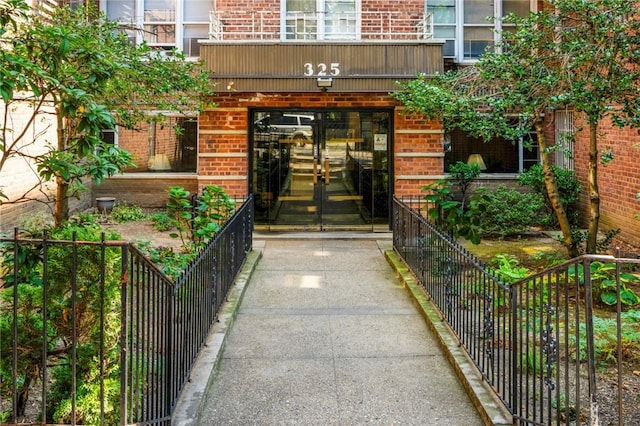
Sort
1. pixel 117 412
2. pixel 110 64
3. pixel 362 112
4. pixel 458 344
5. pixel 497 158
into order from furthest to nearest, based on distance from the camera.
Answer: pixel 497 158 < pixel 362 112 < pixel 458 344 < pixel 110 64 < pixel 117 412

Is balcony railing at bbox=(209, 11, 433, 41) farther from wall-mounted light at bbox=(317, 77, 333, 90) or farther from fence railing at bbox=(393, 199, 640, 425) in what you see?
fence railing at bbox=(393, 199, 640, 425)

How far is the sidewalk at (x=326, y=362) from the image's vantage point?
16.5 feet

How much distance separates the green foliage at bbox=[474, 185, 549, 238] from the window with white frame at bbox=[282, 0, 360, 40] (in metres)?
4.37

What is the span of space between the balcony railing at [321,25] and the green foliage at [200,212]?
5189 mm

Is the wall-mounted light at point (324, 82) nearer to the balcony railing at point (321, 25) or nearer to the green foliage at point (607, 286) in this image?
the balcony railing at point (321, 25)

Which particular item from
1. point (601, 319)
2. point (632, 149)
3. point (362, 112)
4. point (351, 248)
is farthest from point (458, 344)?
point (362, 112)

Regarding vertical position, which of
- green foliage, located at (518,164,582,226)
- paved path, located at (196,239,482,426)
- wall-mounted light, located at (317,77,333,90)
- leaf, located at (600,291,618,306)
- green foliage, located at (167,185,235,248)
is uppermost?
wall-mounted light, located at (317,77,333,90)

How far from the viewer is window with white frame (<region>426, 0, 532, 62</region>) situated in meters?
15.1

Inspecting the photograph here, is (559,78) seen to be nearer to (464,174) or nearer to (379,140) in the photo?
(379,140)

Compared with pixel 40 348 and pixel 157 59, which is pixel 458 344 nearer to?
pixel 40 348

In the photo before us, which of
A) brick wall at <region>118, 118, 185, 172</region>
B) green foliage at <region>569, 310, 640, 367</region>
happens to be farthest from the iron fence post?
brick wall at <region>118, 118, 185, 172</region>

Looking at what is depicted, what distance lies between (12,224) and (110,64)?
795 centimetres

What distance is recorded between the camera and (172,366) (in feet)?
15.8

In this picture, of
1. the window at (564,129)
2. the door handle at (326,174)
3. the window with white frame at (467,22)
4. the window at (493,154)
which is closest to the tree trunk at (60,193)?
the door handle at (326,174)
